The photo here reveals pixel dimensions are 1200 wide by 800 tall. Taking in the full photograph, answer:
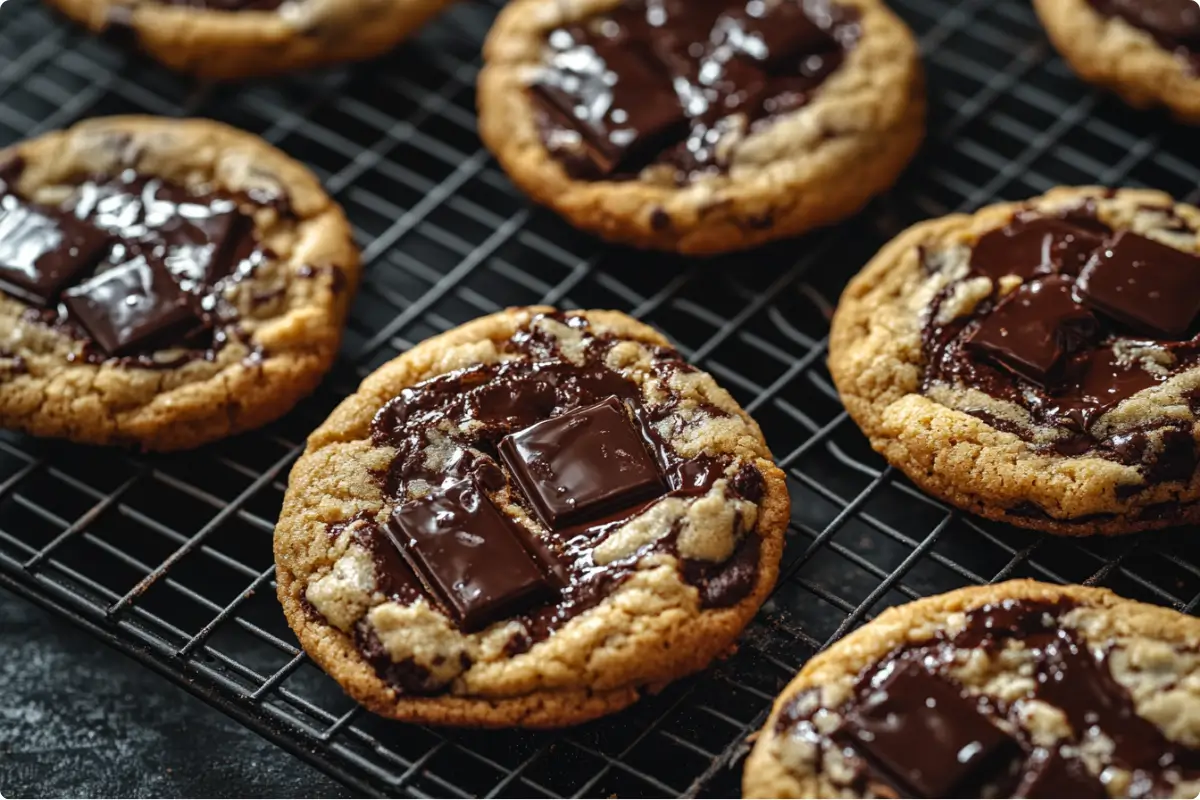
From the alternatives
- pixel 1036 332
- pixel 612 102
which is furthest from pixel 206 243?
pixel 1036 332

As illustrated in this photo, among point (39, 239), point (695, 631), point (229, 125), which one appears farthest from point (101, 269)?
point (695, 631)

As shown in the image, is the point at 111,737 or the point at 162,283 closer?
the point at 111,737

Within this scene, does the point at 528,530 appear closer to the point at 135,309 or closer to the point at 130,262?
the point at 135,309

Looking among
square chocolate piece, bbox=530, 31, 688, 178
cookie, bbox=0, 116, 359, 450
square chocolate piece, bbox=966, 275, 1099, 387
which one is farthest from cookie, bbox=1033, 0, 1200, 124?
cookie, bbox=0, 116, 359, 450

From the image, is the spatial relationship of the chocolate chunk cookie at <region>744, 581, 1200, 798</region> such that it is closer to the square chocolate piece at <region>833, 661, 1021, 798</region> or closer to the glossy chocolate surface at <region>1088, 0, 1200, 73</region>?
the square chocolate piece at <region>833, 661, 1021, 798</region>

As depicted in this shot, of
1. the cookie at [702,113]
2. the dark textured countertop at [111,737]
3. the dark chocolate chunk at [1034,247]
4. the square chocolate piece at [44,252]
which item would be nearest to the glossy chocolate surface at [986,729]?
the dark chocolate chunk at [1034,247]

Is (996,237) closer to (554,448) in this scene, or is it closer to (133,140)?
(554,448)

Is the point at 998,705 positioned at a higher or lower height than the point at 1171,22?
lower
